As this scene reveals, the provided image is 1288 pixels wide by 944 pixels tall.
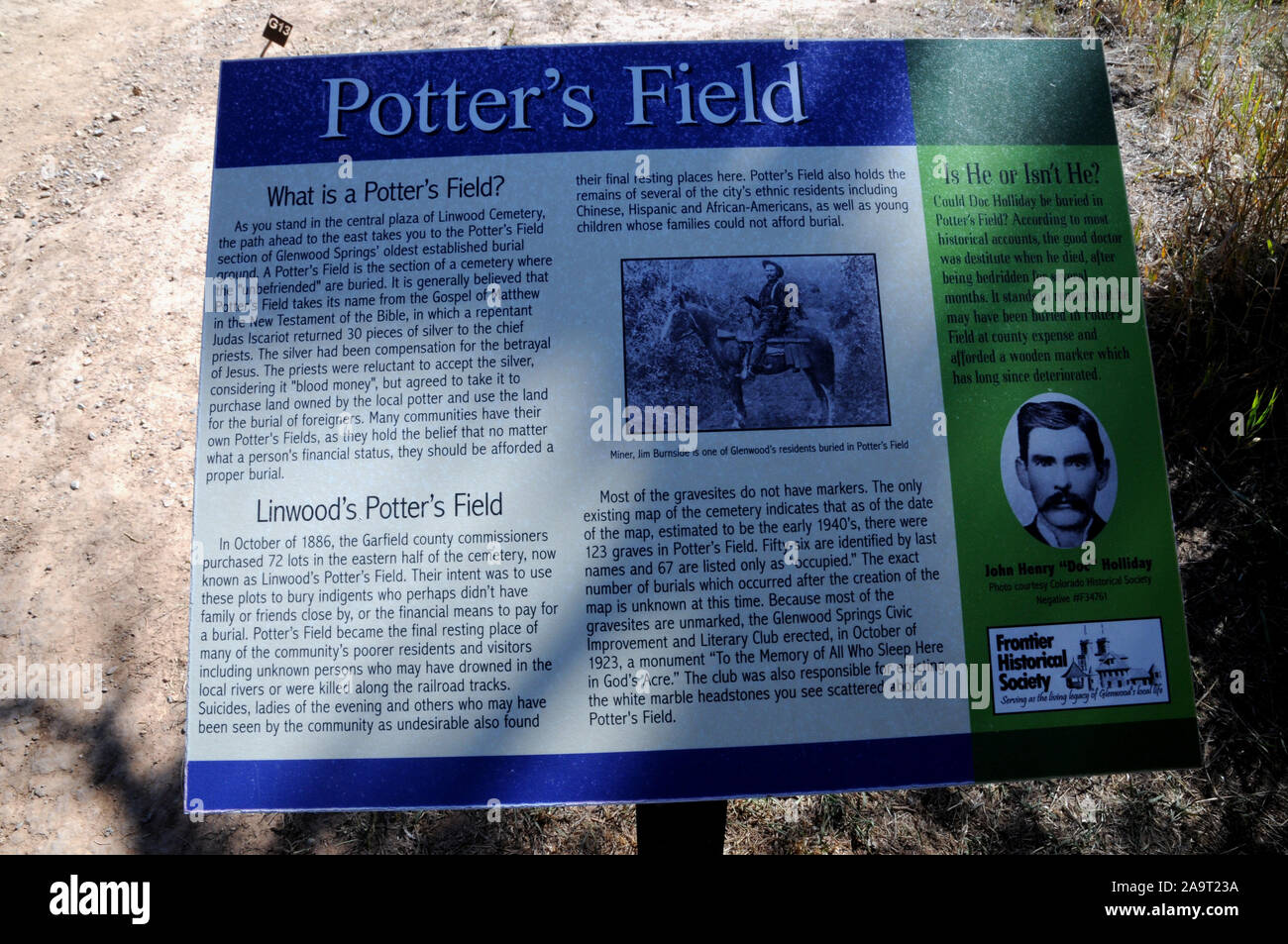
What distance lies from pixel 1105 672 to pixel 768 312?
115 cm

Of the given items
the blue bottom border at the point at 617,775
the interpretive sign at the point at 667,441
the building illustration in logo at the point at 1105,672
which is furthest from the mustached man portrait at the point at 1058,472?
the blue bottom border at the point at 617,775

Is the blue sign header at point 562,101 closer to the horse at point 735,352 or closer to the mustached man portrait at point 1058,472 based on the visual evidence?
the horse at point 735,352

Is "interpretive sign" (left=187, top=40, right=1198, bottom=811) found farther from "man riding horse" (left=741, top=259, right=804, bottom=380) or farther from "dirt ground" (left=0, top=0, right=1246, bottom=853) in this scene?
"dirt ground" (left=0, top=0, right=1246, bottom=853)

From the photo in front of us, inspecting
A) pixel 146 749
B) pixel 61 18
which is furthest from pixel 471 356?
pixel 61 18

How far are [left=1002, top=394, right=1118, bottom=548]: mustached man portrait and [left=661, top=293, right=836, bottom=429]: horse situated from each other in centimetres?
44

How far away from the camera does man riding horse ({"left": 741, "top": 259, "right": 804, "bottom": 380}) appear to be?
181cm

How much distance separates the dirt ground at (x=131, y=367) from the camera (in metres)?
3.04

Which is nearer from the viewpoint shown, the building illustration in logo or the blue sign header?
the building illustration in logo

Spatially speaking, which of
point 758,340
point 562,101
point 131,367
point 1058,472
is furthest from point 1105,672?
point 131,367

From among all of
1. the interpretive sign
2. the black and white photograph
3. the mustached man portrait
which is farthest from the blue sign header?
the mustached man portrait

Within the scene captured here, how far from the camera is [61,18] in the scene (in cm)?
585

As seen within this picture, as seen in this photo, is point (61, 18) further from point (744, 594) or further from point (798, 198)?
point (744, 594)

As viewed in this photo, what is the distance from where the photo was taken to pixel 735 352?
181 cm

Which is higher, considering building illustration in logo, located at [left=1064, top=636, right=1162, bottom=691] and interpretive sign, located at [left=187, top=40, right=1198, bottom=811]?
interpretive sign, located at [left=187, top=40, right=1198, bottom=811]
